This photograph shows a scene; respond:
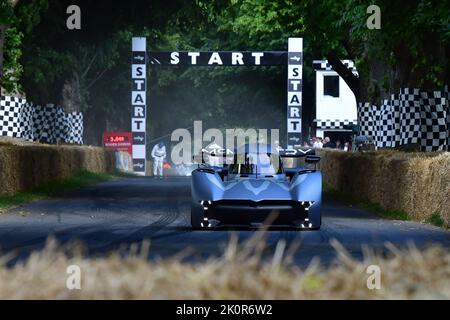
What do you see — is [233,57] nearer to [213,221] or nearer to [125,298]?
[213,221]

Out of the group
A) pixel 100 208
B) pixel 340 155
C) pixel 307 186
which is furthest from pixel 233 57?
pixel 307 186

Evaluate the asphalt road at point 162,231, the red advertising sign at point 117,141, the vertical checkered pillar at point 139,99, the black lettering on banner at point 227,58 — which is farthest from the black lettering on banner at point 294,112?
the asphalt road at point 162,231

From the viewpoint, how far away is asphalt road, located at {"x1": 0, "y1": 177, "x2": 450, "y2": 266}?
1277 cm

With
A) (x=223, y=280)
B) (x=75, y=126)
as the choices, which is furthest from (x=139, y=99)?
(x=223, y=280)

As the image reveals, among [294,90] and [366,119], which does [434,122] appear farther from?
[294,90]

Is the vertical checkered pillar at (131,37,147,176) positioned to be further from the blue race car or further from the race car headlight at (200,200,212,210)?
the race car headlight at (200,200,212,210)

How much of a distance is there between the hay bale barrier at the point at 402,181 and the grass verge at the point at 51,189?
7048 mm

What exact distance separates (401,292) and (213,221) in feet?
40.3

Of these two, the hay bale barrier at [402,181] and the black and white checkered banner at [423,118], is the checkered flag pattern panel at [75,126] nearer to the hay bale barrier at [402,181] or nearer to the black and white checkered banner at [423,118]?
the black and white checkered banner at [423,118]

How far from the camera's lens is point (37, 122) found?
44.8 metres

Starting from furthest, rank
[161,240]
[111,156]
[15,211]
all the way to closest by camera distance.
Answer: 1. [111,156]
2. [15,211]
3. [161,240]

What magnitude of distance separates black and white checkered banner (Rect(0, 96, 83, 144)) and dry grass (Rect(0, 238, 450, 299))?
30600mm

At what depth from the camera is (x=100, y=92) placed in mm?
70750

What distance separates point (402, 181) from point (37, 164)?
1063 cm
